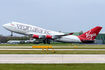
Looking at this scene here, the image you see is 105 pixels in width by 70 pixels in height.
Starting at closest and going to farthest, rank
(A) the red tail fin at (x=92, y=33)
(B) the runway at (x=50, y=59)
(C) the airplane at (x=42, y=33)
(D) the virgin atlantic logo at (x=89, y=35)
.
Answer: (B) the runway at (x=50, y=59)
(C) the airplane at (x=42, y=33)
(A) the red tail fin at (x=92, y=33)
(D) the virgin atlantic logo at (x=89, y=35)

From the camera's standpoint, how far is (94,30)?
5994 centimetres

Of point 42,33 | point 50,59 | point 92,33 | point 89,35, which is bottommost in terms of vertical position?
point 50,59

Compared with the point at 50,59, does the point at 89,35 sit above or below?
above

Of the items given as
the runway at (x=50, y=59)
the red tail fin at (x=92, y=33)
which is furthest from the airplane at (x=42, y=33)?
the runway at (x=50, y=59)

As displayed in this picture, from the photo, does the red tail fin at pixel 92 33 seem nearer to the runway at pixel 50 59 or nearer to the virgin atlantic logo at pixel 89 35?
the virgin atlantic logo at pixel 89 35

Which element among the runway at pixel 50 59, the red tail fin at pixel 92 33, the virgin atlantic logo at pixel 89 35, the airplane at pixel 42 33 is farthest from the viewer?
the virgin atlantic logo at pixel 89 35

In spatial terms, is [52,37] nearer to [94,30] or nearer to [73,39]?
[73,39]

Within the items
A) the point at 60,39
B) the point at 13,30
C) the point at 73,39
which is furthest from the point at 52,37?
the point at 13,30

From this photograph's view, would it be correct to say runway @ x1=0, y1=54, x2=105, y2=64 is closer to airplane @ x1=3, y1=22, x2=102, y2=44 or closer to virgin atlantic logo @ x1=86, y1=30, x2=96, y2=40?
airplane @ x1=3, y1=22, x2=102, y2=44

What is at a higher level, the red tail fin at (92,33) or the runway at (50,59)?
the red tail fin at (92,33)

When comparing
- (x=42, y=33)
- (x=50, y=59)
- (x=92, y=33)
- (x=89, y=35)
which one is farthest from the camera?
(x=89, y=35)

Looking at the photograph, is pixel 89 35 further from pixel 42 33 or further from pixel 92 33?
pixel 42 33

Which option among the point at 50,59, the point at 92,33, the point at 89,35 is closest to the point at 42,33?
the point at 89,35
